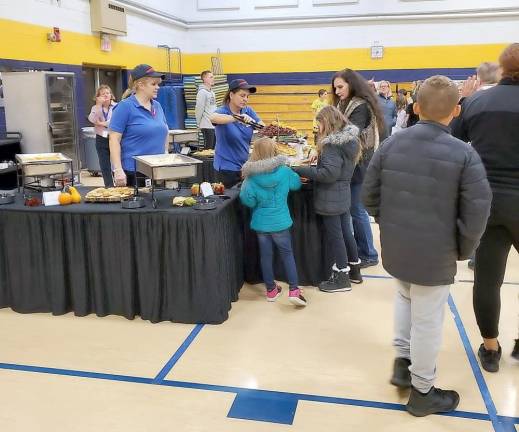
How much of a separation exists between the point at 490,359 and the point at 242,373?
126 cm

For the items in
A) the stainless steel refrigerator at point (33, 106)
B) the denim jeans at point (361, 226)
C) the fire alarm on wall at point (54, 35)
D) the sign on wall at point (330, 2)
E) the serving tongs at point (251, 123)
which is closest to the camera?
the serving tongs at point (251, 123)

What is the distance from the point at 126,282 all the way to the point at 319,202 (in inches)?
54.6

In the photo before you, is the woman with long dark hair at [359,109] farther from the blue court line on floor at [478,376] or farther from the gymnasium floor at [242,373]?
the blue court line on floor at [478,376]

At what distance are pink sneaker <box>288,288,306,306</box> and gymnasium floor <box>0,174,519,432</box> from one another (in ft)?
0.19

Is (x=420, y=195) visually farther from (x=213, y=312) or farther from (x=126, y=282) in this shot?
(x=126, y=282)

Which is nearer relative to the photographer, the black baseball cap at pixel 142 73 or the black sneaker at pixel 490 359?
the black sneaker at pixel 490 359

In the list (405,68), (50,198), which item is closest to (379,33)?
(405,68)

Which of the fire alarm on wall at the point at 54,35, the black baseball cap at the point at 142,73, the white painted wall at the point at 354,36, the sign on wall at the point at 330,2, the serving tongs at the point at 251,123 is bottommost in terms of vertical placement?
the serving tongs at the point at 251,123

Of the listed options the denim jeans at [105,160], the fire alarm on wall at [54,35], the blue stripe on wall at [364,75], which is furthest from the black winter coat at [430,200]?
the blue stripe on wall at [364,75]

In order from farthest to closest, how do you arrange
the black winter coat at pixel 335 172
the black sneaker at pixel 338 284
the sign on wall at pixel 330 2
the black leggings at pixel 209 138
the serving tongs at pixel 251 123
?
the sign on wall at pixel 330 2
the black leggings at pixel 209 138
the serving tongs at pixel 251 123
the black sneaker at pixel 338 284
the black winter coat at pixel 335 172

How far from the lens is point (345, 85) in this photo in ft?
12.4

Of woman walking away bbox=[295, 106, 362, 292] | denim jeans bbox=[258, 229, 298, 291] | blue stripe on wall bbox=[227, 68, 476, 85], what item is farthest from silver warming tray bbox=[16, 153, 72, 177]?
blue stripe on wall bbox=[227, 68, 476, 85]

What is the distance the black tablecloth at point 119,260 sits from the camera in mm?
3082

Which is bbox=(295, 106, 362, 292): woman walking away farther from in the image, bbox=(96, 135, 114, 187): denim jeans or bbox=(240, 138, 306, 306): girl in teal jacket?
bbox=(96, 135, 114, 187): denim jeans
